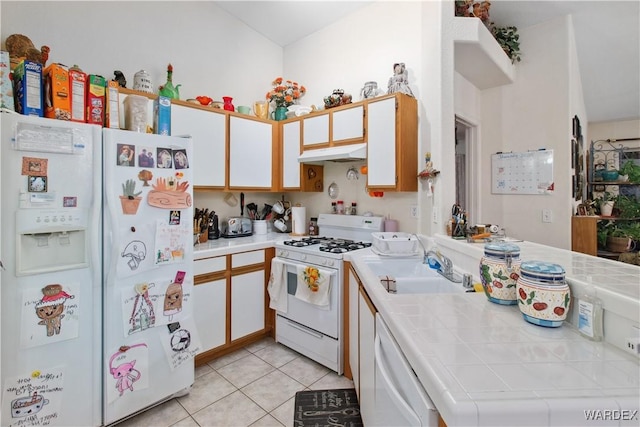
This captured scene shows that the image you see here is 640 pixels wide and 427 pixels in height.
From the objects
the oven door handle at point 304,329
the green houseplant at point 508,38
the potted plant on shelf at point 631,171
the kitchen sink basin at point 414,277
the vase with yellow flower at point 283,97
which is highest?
the green houseplant at point 508,38

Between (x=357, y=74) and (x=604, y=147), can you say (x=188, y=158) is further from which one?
(x=604, y=147)

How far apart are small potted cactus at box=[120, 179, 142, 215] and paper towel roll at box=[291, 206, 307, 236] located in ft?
5.14

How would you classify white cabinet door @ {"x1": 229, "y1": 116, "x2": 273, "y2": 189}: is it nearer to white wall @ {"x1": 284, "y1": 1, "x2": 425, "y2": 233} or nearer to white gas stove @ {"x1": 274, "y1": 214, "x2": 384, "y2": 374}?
white wall @ {"x1": 284, "y1": 1, "x2": 425, "y2": 233}

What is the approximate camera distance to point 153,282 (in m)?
1.77

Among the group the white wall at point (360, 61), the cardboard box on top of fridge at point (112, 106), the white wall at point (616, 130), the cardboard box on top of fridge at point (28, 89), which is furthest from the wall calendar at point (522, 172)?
the cardboard box on top of fridge at point (28, 89)

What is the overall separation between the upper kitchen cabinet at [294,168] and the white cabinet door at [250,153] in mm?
141

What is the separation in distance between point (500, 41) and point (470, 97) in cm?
51

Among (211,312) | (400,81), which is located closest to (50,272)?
(211,312)

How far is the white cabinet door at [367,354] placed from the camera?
1.33 metres

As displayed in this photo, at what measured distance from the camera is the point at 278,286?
98.8 inches

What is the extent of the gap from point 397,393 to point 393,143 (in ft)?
5.94

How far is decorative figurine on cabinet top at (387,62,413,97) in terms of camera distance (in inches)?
92.3

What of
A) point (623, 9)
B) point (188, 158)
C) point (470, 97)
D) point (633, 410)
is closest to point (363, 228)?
point (188, 158)

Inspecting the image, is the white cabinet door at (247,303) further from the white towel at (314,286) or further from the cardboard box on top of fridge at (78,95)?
the cardboard box on top of fridge at (78,95)
